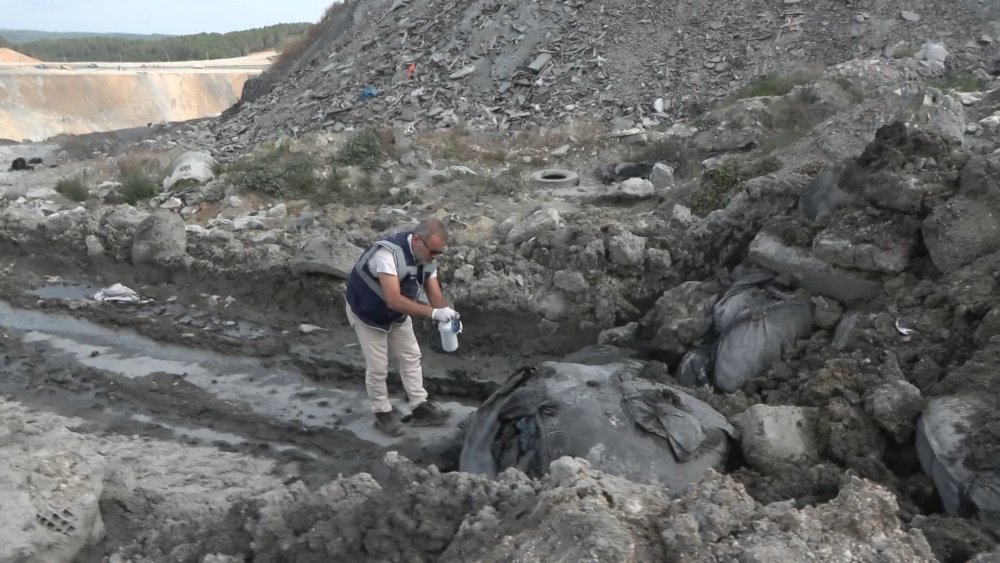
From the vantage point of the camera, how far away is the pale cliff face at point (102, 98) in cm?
3391

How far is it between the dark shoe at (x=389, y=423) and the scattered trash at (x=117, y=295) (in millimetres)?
3363

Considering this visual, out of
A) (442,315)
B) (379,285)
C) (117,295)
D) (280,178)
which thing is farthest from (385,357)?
(280,178)

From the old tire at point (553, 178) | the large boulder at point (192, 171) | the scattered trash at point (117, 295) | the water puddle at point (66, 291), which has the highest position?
the large boulder at point (192, 171)

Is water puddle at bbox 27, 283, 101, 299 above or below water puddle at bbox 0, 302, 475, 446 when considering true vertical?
above

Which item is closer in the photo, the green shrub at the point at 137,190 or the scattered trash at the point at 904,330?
the scattered trash at the point at 904,330

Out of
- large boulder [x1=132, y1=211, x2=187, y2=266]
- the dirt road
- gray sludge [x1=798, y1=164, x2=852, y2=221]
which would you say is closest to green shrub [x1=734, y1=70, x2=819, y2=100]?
gray sludge [x1=798, y1=164, x2=852, y2=221]

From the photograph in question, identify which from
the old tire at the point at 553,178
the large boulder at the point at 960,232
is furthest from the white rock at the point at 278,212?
the large boulder at the point at 960,232

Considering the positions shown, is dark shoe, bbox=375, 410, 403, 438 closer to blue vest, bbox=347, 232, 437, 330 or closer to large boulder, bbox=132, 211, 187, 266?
blue vest, bbox=347, 232, 437, 330

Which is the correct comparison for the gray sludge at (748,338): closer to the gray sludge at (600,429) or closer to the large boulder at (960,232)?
the gray sludge at (600,429)

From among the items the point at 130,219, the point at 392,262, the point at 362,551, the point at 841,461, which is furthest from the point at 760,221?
the point at 130,219

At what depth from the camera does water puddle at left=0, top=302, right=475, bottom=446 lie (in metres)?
5.00

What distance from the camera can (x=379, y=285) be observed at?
4.35 metres

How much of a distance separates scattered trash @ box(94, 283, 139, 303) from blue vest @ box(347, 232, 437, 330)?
3.38 m

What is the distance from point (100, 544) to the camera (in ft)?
11.1
